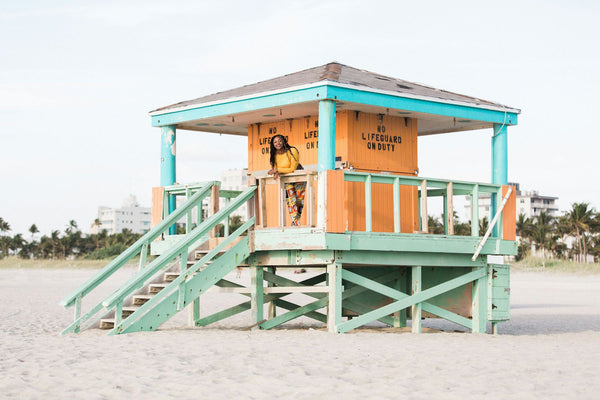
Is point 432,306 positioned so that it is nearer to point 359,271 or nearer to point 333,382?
point 359,271

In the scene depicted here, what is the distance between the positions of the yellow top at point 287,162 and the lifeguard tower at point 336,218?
0.23 meters

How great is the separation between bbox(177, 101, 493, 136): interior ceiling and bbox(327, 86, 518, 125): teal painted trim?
0.92ft

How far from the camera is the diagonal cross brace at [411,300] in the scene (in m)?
12.4

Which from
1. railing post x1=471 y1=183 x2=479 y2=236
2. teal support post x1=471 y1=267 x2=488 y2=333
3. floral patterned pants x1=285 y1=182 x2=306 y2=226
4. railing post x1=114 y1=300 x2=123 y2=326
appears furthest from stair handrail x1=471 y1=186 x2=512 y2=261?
railing post x1=114 y1=300 x2=123 y2=326

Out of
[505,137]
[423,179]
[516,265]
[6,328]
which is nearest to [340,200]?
[423,179]

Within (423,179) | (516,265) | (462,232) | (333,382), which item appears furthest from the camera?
(462,232)

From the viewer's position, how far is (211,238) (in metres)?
13.4

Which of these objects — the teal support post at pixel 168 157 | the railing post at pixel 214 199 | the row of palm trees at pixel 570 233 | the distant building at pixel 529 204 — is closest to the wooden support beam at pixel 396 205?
the railing post at pixel 214 199

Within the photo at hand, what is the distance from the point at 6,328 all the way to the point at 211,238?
4194mm

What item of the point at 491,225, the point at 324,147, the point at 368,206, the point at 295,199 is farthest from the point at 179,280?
the point at 491,225

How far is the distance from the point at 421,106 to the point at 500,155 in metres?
2.13

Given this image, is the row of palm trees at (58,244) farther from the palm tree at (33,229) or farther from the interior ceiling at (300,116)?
the interior ceiling at (300,116)

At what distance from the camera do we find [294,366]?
351 inches

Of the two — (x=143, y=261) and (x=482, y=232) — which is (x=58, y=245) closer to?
(x=482, y=232)
